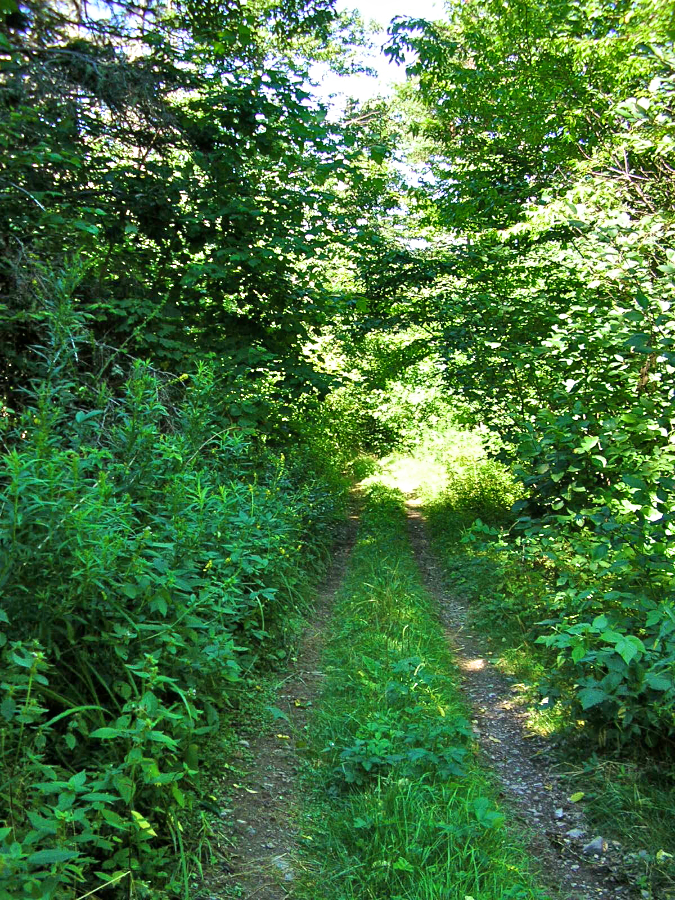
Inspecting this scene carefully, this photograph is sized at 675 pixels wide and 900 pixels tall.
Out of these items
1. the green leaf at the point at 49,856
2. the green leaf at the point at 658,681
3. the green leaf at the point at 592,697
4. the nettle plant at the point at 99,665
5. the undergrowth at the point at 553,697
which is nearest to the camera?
the green leaf at the point at 49,856

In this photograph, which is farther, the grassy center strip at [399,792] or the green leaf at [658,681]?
the green leaf at [658,681]

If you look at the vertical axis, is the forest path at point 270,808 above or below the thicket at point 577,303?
below

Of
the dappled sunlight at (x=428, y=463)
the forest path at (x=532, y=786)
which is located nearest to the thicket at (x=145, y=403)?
the forest path at (x=532, y=786)

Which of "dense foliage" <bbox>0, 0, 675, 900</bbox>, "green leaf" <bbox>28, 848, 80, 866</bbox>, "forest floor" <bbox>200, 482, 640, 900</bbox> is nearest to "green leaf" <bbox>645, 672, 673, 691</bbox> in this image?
"dense foliage" <bbox>0, 0, 675, 900</bbox>

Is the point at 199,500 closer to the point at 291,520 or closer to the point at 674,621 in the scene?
the point at 674,621

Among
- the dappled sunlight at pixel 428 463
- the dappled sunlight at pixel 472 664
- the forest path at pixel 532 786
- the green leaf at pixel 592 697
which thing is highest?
the dappled sunlight at pixel 428 463

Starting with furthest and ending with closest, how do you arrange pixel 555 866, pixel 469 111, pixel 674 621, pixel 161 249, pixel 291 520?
pixel 469 111 → pixel 161 249 → pixel 291 520 → pixel 674 621 → pixel 555 866

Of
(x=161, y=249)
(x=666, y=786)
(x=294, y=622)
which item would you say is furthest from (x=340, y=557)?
(x=666, y=786)

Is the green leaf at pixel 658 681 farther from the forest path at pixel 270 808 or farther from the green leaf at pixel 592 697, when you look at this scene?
the forest path at pixel 270 808

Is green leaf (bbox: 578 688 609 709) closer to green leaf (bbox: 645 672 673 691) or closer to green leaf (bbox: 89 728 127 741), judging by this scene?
green leaf (bbox: 645 672 673 691)

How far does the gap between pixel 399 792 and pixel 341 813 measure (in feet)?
1.05

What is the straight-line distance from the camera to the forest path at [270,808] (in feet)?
9.27

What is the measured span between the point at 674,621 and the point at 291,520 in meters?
3.77

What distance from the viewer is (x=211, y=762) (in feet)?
11.5
